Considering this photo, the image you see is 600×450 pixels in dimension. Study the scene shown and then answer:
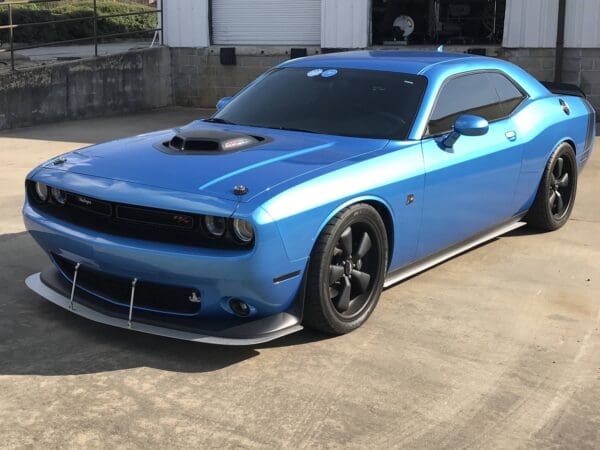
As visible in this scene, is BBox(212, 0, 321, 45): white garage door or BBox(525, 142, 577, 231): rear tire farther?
BBox(212, 0, 321, 45): white garage door

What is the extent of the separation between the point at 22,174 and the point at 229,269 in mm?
5902

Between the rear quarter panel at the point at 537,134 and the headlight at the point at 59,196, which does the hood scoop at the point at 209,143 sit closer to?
the headlight at the point at 59,196

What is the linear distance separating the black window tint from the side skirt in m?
0.84

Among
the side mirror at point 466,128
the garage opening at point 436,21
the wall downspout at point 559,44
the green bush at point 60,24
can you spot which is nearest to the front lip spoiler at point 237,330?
the side mirror at point 466,128

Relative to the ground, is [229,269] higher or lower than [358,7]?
lower

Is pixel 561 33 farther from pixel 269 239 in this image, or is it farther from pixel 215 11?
pixel 269 239

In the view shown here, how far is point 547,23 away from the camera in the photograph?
1265 centimetres

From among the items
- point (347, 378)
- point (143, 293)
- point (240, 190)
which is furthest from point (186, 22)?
point (347, 378)

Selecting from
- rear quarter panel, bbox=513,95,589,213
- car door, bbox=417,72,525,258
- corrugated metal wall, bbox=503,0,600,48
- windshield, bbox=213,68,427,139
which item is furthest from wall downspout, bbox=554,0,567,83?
windshield, bbox=213,68,427,139

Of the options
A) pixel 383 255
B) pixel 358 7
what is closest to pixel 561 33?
pixel 358 7

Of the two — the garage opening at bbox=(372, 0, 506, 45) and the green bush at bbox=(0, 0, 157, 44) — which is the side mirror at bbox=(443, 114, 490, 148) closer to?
the garage opening at bbox=(372, 0, 506, 45)

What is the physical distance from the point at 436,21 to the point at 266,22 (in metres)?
3.21

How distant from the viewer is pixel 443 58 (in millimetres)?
5551

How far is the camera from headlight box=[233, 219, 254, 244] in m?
3.64
